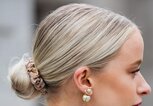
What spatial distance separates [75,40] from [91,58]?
85mm

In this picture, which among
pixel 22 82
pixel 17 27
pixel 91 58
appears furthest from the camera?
pixel 17 27

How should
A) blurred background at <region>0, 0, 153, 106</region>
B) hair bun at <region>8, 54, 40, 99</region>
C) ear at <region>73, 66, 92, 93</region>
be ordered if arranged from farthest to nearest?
blurred background at <region>0, 0, 153, 106</region> → hair bun at <region>8, 54, 40, 99</region> → ear at <region>73, 66, 92, 93</region>

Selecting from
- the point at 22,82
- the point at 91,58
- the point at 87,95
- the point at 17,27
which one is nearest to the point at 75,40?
the point at 91,58

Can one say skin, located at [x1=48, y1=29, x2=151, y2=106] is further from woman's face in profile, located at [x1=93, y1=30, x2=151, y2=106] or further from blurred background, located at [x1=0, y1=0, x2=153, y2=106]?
blurred background, located at [x1=0, y1=0, x2=153, y2=106]

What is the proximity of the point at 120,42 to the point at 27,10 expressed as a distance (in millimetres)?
3021

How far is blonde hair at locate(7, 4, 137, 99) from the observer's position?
7.36ft

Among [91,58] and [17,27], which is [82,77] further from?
[17,27]

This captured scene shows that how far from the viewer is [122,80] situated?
2.27 m

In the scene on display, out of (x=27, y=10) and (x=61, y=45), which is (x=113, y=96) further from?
(x=27, y=10)

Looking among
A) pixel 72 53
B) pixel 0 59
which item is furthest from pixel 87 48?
pixel 0 59

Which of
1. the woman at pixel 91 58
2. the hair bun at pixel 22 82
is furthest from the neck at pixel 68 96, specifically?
the hair bun at pixel 22 82

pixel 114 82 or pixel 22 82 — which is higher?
pixel 22 82

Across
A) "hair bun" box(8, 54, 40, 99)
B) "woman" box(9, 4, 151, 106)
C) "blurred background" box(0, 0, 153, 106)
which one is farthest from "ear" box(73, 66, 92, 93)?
"blurred background" box(0, 0, 153, 106)

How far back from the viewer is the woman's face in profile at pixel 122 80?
2.26 meters
